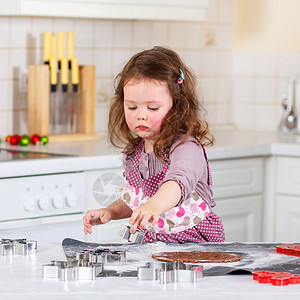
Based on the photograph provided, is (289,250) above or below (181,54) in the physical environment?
below

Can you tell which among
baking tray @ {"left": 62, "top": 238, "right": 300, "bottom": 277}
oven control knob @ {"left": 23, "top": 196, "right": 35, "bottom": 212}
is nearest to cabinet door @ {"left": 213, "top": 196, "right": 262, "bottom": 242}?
oven control knob @ {"left": 23, "top": 196, "right": 35, "bottom": 212}

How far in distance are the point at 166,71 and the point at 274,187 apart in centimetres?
149

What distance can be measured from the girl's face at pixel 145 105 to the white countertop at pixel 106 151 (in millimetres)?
765

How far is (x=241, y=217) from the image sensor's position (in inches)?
120

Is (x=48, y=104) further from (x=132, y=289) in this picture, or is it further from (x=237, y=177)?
(x=132, y=289)

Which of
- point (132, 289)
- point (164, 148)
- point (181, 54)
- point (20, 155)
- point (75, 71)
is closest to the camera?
point (132, 289)

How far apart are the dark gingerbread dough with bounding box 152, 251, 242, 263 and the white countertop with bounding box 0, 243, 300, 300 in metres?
0.09

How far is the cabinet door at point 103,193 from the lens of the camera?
253cm

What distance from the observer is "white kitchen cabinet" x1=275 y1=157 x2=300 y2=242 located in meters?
2.98

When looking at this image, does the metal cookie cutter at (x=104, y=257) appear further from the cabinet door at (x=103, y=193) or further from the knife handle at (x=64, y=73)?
the knife handle at (x=64, y=73)

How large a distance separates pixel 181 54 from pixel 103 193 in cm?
120

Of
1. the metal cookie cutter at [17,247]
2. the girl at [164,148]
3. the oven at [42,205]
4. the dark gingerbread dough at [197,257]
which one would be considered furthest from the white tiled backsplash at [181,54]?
the dark gingerbread dough at [197,257]

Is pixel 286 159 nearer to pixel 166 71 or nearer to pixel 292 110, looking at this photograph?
pixel 292 110

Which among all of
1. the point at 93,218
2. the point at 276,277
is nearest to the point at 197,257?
the point at 276,277
